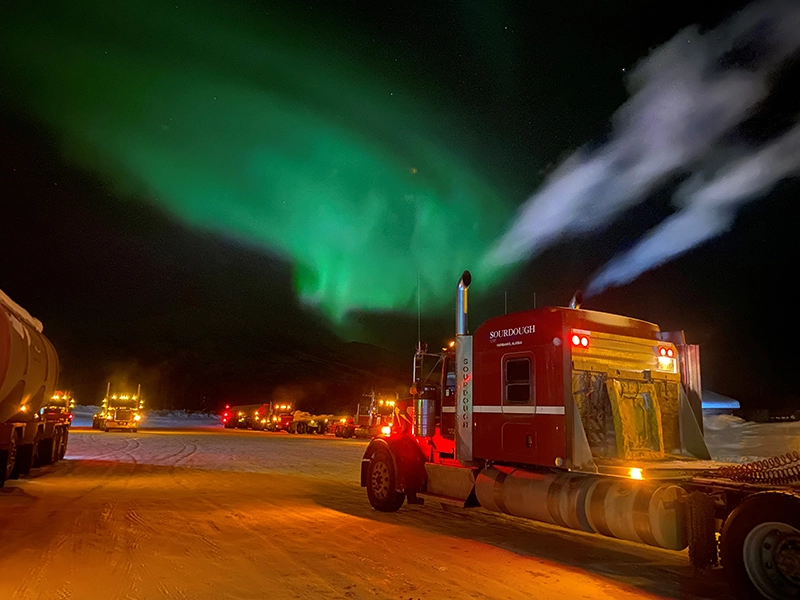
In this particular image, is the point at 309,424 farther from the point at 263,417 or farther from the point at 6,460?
the point at 6,460

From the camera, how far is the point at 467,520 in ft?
35.5

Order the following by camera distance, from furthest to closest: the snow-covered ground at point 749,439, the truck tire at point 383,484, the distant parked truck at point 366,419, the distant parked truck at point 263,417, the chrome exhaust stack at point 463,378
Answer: the distant parked truck at point 263,417 → the distant parked truck at point 366,419 → the snow-covered ground at point 749,439 → the truck tire at point 383,484 → the chrome exhaust stack at point 463,378

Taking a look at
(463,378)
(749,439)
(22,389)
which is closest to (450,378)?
(463,378)

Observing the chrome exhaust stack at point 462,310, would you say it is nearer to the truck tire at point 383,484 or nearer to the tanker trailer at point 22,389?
the truck tire at point 383,484

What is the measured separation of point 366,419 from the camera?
133 ft

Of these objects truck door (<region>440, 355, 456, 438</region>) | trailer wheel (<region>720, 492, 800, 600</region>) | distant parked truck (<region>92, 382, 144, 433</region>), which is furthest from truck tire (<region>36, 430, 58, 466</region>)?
distant parked truck (<region>92, 382, 144, 433</region>)

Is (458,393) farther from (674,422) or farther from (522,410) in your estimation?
(674,422)

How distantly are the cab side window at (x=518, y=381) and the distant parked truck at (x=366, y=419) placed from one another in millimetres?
22658

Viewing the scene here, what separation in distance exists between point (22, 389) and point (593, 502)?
40.5 ft

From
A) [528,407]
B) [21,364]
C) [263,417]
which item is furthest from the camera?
[263,417]

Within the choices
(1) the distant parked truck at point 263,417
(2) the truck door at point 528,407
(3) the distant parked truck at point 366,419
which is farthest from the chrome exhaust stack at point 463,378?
(1) the distant parked truck at point 263,417

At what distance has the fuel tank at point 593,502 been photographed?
7070mm

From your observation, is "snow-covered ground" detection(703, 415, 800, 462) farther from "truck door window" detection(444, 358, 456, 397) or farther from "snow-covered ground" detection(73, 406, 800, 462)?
"truck door window" detection(444, 358, 456, 397)

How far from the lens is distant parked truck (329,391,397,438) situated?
34094 millimetres
